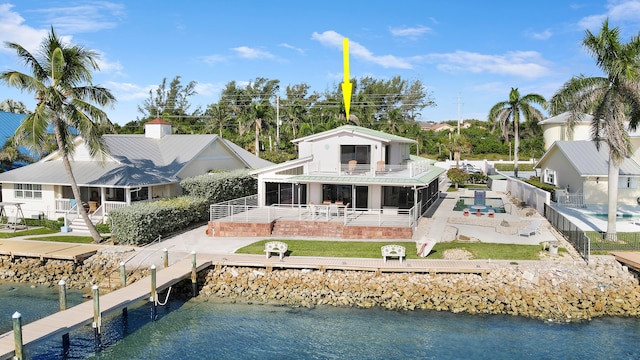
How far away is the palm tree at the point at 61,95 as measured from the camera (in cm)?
2422

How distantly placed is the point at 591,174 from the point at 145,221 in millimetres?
30049

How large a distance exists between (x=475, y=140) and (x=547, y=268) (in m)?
64.4

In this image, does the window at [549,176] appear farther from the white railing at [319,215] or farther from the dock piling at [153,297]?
the dock piling at [153,297]

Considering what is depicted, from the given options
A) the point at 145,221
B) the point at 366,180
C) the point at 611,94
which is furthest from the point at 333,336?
the point at 611,94

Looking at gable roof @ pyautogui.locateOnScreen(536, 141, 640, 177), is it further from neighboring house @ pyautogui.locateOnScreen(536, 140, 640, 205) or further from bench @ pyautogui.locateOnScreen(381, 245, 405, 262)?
bench @ pyautogui.locateOnScreen(381, 245, 405, 262)

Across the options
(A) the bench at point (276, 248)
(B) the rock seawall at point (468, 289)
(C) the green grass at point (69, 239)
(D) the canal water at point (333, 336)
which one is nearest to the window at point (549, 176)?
(B) the rock seawall at point (468, 289)

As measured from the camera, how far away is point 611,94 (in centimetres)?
Result: 2348

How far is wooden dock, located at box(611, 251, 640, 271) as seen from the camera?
2047 centimetres

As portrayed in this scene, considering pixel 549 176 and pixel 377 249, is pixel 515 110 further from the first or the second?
pixel 377 249

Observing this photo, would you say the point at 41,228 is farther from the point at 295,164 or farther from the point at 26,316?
the point at 295,164

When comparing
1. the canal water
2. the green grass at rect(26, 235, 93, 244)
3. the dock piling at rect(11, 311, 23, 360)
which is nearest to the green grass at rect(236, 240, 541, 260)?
the canal water

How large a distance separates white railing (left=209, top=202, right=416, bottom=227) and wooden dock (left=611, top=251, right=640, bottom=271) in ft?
31.7

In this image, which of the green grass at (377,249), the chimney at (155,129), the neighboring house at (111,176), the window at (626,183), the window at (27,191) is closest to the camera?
the green grass at (377,249)

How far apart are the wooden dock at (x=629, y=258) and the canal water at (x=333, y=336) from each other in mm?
3144
